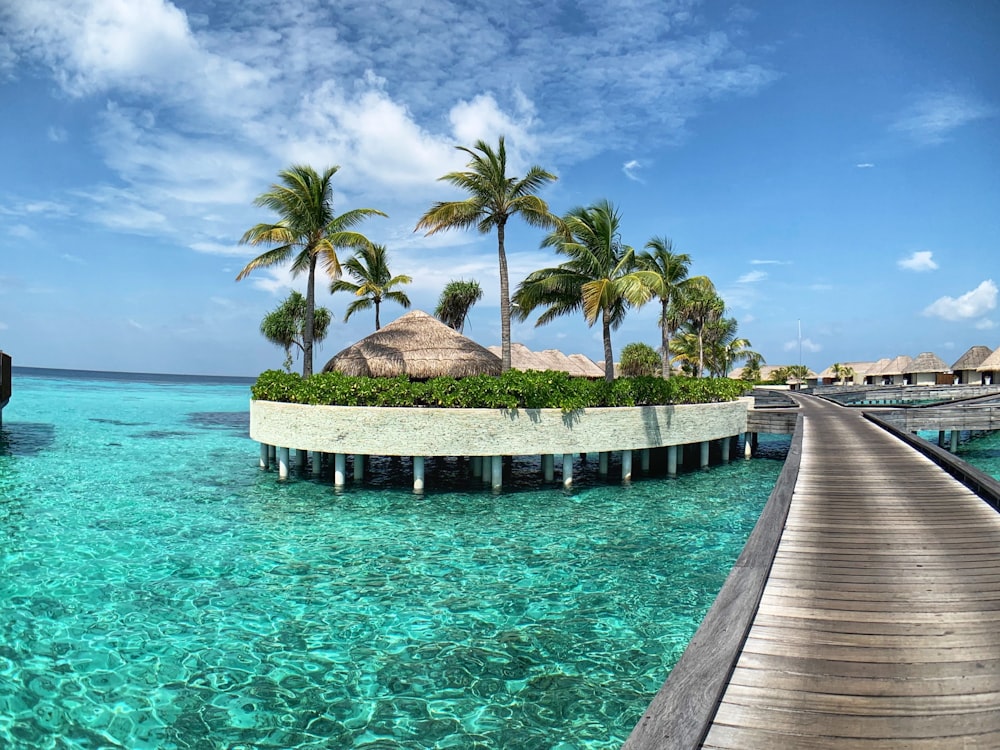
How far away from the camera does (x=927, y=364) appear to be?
66.6 meters

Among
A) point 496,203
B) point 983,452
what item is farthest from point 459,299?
point 983,452

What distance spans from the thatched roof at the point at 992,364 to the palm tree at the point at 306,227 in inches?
2440

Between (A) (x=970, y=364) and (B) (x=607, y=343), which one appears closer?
(B) (x=607, y=343)

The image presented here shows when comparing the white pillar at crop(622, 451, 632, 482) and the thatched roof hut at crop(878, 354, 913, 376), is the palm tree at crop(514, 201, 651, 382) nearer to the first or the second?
the white pillar at crop(622, 451, 632, 482)

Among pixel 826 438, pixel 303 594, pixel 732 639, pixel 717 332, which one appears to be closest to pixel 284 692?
pixel 303 594

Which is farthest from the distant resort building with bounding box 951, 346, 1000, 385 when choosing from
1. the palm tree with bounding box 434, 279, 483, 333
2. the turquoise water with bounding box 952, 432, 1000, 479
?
the palm tree with bounding box 434, 279, 483, 333

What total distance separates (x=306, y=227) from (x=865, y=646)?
67.2ft

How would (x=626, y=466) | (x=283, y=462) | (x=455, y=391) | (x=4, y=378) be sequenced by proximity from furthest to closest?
(x=4, y=378)
(x=626, y=466)
(x=283, y=462)
(x=455, y=391)

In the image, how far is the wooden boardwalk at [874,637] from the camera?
3.55 metres

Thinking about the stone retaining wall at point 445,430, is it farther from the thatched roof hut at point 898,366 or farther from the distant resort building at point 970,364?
the thatched roof hut at point 898,366

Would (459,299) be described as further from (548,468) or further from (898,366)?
(898,366)

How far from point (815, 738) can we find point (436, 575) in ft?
23.3

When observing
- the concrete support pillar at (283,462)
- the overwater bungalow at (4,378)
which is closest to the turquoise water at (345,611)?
the concrete support pillar at (283,462)

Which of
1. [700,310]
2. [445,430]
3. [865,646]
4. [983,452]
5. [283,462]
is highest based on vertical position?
[700,310]
